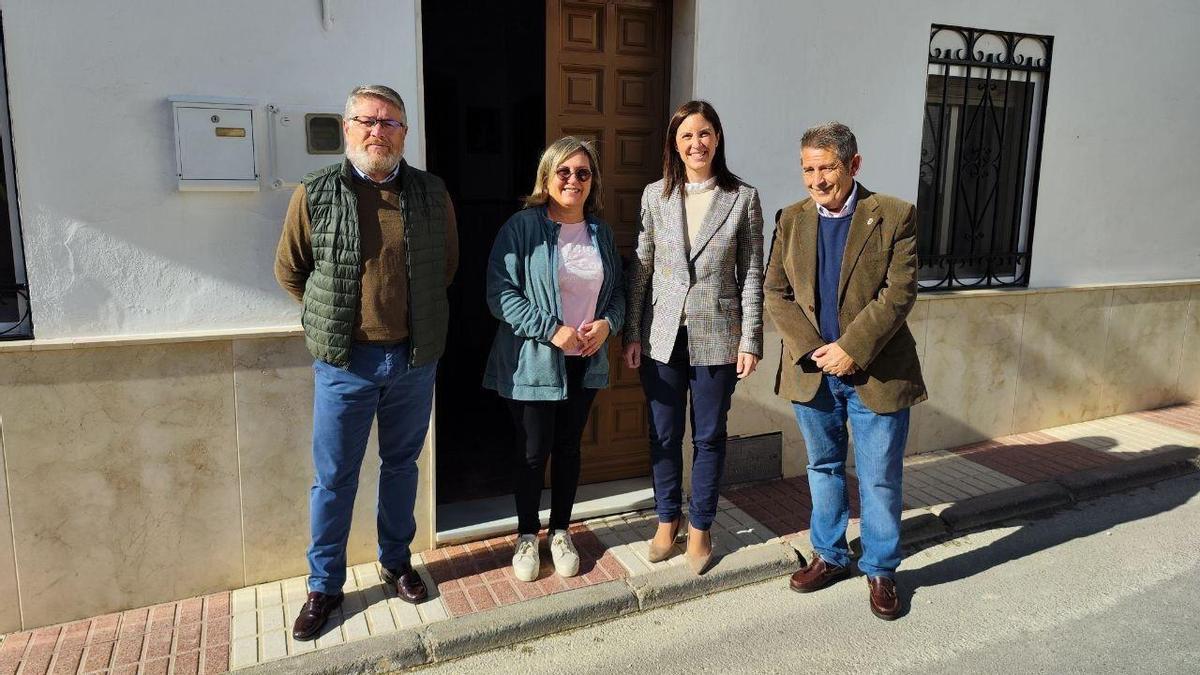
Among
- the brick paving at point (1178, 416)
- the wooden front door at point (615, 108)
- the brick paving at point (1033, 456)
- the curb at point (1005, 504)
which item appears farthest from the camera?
the brick paving at point (1178, 416)

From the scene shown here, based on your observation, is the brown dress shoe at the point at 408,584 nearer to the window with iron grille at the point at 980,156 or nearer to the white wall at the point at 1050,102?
the white wall at the point at 1050,102

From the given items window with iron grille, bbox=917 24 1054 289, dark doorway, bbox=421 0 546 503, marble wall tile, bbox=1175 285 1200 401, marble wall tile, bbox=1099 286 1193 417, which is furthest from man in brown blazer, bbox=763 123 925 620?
marble wall tile, bbox=1175 285 1200 401

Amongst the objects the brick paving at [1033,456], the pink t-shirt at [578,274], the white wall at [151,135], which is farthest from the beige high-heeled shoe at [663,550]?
the brick paving at [1033,456]

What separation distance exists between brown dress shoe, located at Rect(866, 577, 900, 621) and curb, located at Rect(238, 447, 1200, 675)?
0.49 m

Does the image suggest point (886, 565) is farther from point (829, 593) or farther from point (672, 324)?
point (672, 324)

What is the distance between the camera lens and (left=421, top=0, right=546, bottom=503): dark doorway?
256 inches

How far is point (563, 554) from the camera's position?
12.5ft

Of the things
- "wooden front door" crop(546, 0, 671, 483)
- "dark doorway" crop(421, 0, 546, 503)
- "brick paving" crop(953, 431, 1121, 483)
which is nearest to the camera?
"wooden front door" crop(546, 0, 671, 483)

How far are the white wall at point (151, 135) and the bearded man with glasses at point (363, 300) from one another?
459mm

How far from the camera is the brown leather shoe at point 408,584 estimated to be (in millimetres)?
3555

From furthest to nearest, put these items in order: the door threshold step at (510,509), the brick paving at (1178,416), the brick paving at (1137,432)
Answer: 1. the brick paving at (1178,416)
2. the brick paving at (1137,432)
3. the door threshold step at (510,509)

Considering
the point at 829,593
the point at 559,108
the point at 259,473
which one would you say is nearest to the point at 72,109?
the point at 259,473

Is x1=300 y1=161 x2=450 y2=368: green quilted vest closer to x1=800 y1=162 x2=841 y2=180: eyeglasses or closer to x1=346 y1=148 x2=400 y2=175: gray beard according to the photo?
x1=346 y1=148 x2=400 y2=175: gray beard

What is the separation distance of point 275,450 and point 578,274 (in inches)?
62.8
